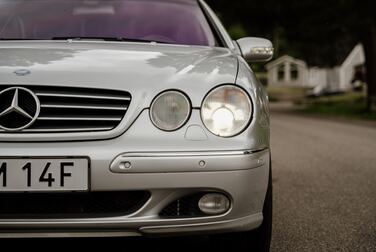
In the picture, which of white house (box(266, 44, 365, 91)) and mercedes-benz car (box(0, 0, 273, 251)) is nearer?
mercedes-benz car (box(0, 0, 273, 251))

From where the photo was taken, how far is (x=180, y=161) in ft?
8.15

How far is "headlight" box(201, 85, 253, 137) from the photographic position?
8.52 feet

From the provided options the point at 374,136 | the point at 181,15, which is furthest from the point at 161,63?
the point at 374,136

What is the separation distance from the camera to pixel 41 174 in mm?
2447

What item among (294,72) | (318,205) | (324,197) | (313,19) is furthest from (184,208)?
(294,72)

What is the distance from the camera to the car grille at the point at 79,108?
101 inches

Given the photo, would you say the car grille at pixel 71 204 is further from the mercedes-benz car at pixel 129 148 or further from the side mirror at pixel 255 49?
the side mirror at pixel 255 49

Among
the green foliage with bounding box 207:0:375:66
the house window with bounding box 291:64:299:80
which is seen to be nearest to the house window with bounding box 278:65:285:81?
the house window with bounding box 291:64:299:80

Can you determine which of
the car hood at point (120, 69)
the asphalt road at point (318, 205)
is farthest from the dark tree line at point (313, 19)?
the car hood at point (120, 69)

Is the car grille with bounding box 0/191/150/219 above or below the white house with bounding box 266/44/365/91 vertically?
below

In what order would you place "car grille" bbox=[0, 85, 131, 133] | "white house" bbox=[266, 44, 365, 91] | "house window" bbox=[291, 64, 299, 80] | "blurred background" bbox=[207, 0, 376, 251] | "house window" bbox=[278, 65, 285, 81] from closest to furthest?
"car grille" bbox=[0, 85, 131, 133] < "blurred background" bbox=[207, 0, 376, 251] < "white house" bbox=[266, 44, 365, 91] < "house window" bbox=[291, 64, 299, 80] < "house window" bbox=[278, 65, 285, 81]

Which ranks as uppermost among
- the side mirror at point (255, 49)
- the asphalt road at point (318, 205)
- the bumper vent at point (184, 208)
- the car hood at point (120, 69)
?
the side mirror at point (255, 49)

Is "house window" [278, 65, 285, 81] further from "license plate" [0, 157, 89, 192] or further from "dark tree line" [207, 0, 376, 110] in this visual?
"license plate" [0, 157, 89, 192]

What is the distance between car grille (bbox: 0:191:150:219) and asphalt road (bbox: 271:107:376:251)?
1.03 m
